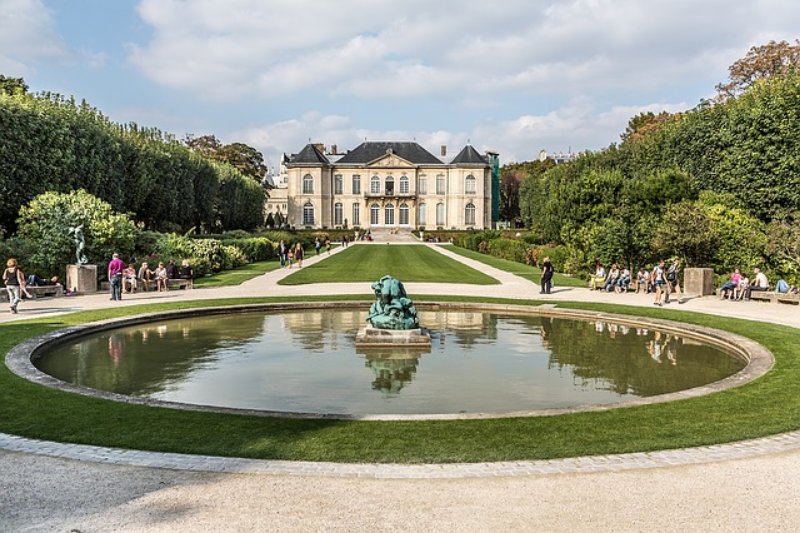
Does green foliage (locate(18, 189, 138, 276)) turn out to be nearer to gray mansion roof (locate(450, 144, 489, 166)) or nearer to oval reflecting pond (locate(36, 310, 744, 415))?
oval reflecting pond (locate(36, 310, 744, 415))

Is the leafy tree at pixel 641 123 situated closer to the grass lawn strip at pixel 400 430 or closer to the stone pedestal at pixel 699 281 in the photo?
the stone pedestal at pixel 699 281

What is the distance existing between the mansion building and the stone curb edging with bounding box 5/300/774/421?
2909 inches

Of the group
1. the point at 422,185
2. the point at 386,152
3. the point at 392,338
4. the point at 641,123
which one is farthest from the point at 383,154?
the point at 392,338

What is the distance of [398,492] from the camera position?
5672mm

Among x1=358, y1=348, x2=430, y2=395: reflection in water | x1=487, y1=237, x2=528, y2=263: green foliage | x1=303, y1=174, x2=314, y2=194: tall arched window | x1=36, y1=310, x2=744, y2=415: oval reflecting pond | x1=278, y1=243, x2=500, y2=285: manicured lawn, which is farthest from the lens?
x1=303, y1=174, x2=314, y2=194: tall arched window

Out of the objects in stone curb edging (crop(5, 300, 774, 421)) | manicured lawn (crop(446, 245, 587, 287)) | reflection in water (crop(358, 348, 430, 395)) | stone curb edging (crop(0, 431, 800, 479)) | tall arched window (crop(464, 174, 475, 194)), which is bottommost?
reflection in water (crop(358, 348, 430, 395))

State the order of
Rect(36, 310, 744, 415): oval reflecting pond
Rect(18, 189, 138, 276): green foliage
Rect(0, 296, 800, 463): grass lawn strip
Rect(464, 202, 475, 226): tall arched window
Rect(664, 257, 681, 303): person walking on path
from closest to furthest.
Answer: Rect(0, 296, 800, 463): grass lawn strip, Rect(36, 310, 744, 415): oval reflecting pond, Rect(664, 257, 681, 303): person walking on path, Rect(18, 189, 138, 276): green foliage, Rect(464, 202, 475, 226): tall arched window

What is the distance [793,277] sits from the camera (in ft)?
77.1

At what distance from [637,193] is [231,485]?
2476 centimetres

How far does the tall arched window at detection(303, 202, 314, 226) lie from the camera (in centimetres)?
9331

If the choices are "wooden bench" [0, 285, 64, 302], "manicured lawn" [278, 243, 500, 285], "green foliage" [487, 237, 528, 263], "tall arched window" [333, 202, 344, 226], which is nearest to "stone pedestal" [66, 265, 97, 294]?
"wooden bench" [0, 285, 64, 302]

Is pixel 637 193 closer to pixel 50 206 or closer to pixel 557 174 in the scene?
pixel 50 206

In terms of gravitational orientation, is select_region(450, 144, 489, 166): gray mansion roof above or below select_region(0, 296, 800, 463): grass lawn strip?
above

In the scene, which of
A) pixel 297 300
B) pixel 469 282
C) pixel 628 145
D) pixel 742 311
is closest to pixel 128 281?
pixel 297 300
